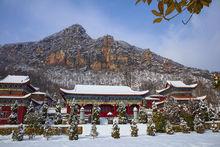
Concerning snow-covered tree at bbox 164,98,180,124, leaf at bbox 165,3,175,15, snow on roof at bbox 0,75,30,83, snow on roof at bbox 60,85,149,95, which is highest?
leaf at bbox 165,3,175,15

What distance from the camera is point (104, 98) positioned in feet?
140

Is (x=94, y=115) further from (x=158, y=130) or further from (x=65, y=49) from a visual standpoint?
(x=65, y=49)

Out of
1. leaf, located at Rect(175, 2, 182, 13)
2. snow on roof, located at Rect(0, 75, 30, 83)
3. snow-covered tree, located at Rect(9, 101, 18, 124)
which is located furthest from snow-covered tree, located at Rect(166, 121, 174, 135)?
leaf, located at Rect(175, 2, 182, 13)

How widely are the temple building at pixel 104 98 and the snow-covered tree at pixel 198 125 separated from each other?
44.7 feet

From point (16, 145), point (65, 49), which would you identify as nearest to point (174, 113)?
point (16, 145)

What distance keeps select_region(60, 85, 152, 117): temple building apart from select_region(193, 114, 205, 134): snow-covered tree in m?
13.6

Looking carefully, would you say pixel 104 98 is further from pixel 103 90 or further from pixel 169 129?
pixel 169 129

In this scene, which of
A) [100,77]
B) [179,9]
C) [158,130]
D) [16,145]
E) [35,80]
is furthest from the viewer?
[100,77]

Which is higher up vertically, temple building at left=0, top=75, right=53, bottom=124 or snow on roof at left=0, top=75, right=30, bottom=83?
snow on roof at left=0, top=75, right=30, bottom=83

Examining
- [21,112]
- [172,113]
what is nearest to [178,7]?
[172,113]

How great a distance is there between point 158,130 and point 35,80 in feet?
317

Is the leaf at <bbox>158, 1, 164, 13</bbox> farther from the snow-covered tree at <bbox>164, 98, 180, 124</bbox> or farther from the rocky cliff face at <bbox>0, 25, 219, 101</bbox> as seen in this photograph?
the rocky cliff face at <bbox>0, 25, 219, 101</bbox>

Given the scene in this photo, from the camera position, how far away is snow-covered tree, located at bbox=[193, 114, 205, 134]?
2869 cm

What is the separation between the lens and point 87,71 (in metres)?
163
